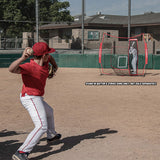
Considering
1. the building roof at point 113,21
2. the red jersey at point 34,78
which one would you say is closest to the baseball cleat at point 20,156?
the red jersey at point 34,78

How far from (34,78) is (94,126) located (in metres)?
2.59

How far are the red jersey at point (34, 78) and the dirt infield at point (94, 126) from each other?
1080 mm

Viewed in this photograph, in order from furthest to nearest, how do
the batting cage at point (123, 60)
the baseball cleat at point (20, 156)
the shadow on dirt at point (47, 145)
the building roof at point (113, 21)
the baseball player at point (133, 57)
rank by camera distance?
the building roof at point (113, 21) < the batting cage at point (123, 60) < the baseball player at point (133, 57) < the shadow on dirt at point (47, 145) < the baseball cleat at point (20, 156)

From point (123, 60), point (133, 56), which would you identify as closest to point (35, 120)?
point (133, 56)

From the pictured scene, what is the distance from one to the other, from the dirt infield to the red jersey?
1080mm

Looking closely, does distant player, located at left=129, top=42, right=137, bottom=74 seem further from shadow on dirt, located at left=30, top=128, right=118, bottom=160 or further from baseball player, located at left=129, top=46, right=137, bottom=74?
shadow on dirt, located at left=30, top=128, right=118, bottom=160

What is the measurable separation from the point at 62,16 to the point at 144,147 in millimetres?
41160

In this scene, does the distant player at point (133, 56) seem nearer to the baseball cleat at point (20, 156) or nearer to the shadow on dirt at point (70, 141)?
the shadow on dirt at point (70, 141)

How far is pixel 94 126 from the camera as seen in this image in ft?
22.0

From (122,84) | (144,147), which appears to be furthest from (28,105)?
(122,84)

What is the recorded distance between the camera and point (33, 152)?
5.03 meters

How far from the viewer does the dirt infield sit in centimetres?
497

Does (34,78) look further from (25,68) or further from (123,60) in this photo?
(123,60)

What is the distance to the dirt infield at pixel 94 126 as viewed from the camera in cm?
497
